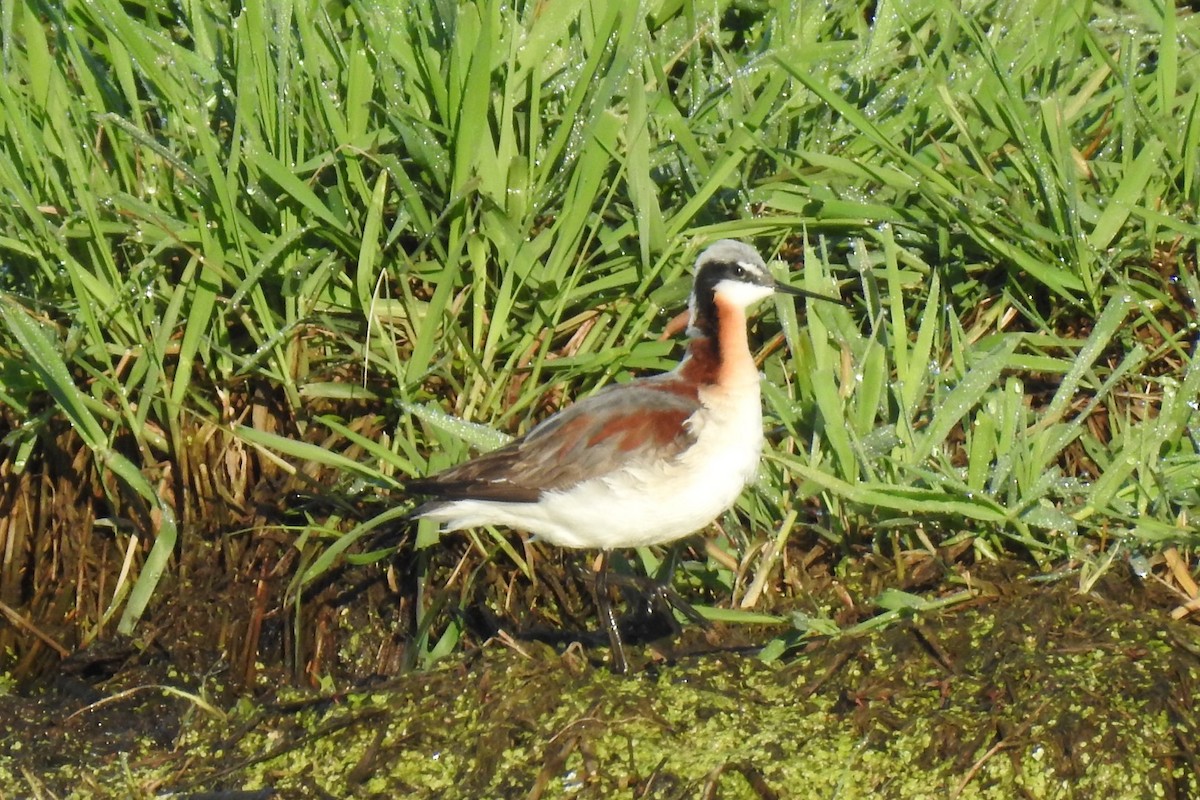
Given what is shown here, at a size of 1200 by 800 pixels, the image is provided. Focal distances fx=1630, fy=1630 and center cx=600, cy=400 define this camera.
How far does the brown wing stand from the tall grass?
346 mm

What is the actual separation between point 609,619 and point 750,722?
578mm

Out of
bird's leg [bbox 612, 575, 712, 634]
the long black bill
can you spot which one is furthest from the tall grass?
bird's leg [bbox 612, 575, 712, 634]

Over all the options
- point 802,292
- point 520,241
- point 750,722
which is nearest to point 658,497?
point 750,722

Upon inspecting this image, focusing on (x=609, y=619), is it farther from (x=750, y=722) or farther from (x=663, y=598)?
(x=750, y=722)

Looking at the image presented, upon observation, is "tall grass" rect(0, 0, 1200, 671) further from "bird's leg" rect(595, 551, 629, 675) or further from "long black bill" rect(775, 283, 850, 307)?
"bird's leg" rect(595, 551, 629, 675)

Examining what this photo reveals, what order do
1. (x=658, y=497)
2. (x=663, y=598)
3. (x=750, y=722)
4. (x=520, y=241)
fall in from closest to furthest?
(x=750, y=722), (x=658, y=497), (x=663, y=598), (x=520, y=241)

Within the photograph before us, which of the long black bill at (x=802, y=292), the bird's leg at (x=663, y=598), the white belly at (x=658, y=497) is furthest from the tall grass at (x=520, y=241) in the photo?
the white belly at (x=658, y=497)

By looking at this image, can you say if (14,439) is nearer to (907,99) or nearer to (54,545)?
(54,545)

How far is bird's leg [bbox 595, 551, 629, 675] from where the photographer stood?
4465 millimetres

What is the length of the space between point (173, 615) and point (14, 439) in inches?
28.7

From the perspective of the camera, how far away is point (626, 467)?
14.4 feet

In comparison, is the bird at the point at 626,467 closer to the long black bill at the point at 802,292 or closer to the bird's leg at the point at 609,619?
the bird's leg at the point at 609,619

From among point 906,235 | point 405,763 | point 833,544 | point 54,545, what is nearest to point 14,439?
point 54,545

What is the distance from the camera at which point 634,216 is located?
5.06 metres
